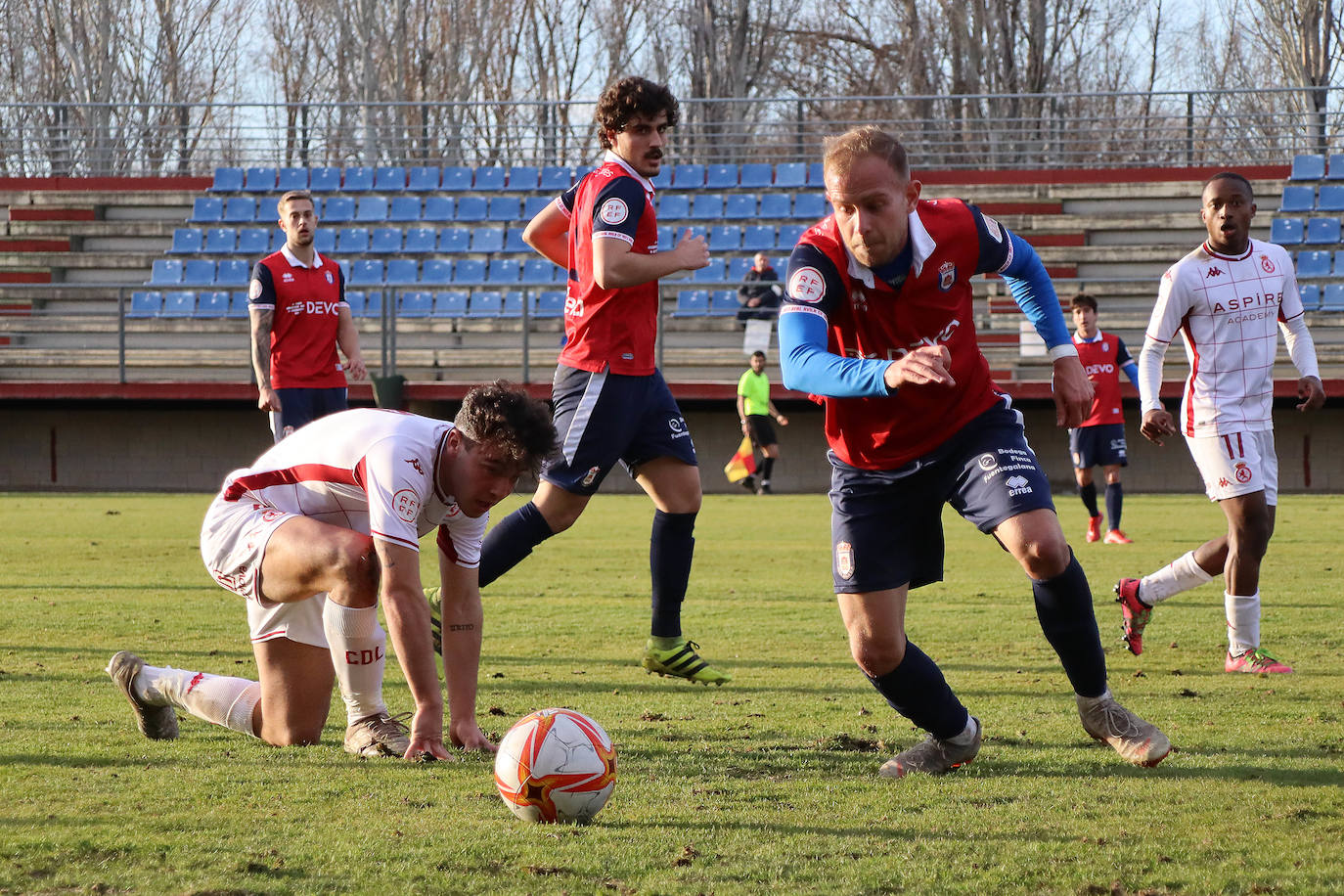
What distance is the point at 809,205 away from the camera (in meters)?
26.2

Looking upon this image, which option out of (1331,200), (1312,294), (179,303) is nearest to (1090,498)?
(1312,294)

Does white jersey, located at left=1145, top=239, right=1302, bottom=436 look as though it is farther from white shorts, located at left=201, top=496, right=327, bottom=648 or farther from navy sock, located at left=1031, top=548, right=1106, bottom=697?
white shorts, located at left=201, top=496, right=327, bottom=648

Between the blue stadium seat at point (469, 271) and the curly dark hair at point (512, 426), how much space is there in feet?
71.4

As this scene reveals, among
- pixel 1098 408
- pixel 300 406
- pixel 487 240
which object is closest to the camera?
pixel 300 406

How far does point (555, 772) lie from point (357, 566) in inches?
37.8

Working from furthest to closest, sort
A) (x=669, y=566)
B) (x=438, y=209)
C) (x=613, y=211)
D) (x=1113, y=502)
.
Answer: (x=438, y=209)
(x=1113, y=502)
(x=669, y=566)
(x=613, y=211)

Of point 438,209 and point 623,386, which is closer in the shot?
point 623,386

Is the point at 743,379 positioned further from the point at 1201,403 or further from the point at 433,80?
the point at 433,80

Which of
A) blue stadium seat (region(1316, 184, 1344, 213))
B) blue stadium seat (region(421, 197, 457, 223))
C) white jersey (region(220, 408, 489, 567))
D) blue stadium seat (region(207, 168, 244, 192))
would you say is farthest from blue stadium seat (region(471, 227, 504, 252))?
white jersey (region(220, 408, 489, 567))

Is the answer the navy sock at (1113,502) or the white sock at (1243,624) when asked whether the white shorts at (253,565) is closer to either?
the white sock at (1243,624)

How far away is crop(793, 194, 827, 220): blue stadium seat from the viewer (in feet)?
84.8

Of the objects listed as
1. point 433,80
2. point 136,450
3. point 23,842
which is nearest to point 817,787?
point 23,842

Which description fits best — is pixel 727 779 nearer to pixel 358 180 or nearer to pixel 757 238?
pixel 757 238

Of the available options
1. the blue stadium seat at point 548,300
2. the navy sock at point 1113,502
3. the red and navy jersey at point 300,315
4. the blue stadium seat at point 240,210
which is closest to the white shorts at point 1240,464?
the red and navy jersey at point 300,315
